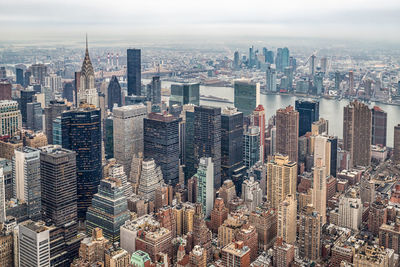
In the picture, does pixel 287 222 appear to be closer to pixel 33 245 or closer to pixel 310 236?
pixel 310 236

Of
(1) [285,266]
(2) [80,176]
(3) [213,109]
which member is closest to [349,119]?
(3) [213,109]

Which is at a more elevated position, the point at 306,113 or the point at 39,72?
the point at 39,72

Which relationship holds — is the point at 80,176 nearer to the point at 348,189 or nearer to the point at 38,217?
the point at 38,217

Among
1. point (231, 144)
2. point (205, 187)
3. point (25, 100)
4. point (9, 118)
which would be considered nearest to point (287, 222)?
point (205, 187)

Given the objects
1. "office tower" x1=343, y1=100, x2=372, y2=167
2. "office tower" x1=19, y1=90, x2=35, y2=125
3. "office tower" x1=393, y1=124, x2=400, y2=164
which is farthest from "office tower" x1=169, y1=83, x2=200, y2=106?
"office tower" x1=393, y1=124, x2=400, y2=164

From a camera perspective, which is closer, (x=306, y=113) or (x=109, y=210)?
(x=109, y=210)

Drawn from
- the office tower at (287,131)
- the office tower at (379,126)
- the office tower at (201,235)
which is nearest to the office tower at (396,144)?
the office tower at (379,126)
